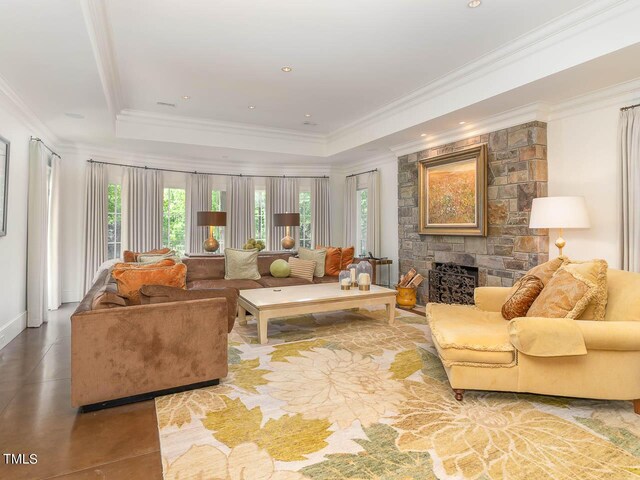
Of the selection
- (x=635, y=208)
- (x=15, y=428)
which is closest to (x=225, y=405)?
(x=15, y=428)

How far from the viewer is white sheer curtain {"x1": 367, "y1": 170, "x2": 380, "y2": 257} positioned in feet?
23.3

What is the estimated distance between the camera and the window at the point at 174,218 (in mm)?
7113

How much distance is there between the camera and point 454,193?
17.0 ft

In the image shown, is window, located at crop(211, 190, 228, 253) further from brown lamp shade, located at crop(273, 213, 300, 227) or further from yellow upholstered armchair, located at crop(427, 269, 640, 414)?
yellow upholstered armchair, located at crop(427, 269, 640, 414)

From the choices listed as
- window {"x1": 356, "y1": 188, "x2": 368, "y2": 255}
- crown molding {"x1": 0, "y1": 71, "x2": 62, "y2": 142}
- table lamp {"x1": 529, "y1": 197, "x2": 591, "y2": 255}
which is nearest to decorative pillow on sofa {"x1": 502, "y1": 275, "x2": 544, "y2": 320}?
table lamp {"x1": 529, "y1": 197, "x2": 591, "y2": 255}

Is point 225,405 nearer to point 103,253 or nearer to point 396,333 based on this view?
point 396,333

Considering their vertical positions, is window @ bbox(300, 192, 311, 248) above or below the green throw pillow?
above

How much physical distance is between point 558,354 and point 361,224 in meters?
5.77

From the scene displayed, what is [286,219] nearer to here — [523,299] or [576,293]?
[523,299]

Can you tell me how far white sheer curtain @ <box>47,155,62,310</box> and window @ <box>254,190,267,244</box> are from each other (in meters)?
3.49

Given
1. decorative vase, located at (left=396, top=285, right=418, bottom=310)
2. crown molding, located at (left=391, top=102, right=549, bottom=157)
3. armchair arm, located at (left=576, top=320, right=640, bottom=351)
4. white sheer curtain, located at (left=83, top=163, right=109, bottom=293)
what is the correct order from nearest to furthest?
1. armchair arm, located at (left=576, top=320, right=640, bottom=351)
2. crown molding, located at (left=391, top=102, right=549, bottom=157)
3. decorative vase, located at (left=396, top=285, right=418, bottom=310)
4. white sheer curtain, located at (left=83, top=163, right=109, bottom=293)

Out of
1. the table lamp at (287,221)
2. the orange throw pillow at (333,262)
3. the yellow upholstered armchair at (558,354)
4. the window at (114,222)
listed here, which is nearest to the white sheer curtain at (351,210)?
the table lamp at (287,221)

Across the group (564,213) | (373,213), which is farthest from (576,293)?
(373,213)

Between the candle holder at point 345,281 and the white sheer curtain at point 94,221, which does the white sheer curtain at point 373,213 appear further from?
the white sheer curtain at point 94,221
